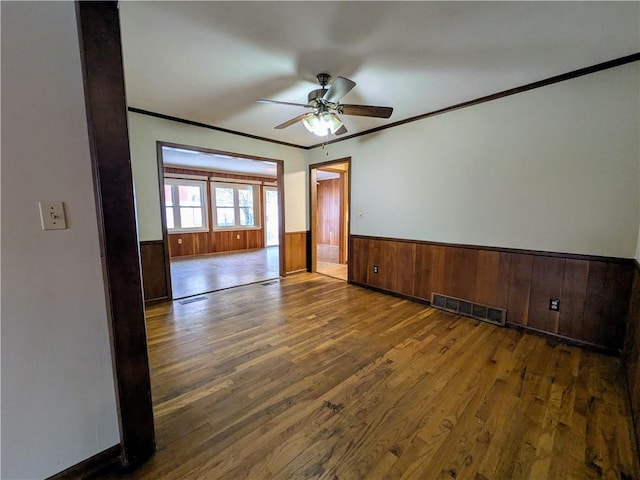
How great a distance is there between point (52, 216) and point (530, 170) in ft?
11.8

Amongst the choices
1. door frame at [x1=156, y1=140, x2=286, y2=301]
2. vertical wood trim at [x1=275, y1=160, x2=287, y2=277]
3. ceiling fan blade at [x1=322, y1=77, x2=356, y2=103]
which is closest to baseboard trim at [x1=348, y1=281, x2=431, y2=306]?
vertical wood trim at [x1=275, y1=160, x2=287, y2=277]

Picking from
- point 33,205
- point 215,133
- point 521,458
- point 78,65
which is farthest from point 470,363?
point 215,133

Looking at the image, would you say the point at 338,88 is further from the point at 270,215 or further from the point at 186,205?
the point at 270,215

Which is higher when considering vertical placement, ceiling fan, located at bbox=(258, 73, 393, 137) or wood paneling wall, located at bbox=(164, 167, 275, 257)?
ceiling fan, located at bbox=(258, 73, 393, 137)

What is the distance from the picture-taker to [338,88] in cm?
212

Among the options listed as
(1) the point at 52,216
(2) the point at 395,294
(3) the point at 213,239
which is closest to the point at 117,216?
(1) the point at 52,216

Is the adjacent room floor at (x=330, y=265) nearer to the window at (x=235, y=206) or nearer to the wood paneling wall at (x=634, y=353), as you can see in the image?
the window at (x=235, y=206)

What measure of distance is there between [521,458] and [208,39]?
10.4 ft

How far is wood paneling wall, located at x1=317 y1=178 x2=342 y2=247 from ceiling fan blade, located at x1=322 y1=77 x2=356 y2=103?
559cm

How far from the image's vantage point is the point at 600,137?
227 cm

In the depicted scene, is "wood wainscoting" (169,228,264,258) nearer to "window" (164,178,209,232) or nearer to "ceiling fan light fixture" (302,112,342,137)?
"window" (164,178,209,232)

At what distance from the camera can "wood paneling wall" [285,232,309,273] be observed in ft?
16.6

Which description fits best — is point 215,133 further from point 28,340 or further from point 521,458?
point 521,458

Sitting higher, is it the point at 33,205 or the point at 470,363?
the point at 33,205
